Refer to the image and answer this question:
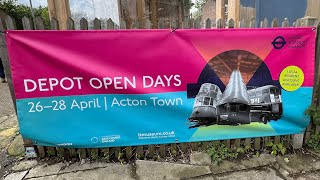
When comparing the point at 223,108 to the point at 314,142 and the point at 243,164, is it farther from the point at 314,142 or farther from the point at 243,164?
the point at 314,142

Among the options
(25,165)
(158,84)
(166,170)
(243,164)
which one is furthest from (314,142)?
(25,165)

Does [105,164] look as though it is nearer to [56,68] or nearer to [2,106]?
[56,68]

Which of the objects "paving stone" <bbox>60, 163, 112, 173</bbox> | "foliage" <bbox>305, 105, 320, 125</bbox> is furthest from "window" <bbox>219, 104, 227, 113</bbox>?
"paving stone" <bbox>60, 163, 112, 173</bbox>

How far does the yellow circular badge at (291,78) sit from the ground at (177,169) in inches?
32.5

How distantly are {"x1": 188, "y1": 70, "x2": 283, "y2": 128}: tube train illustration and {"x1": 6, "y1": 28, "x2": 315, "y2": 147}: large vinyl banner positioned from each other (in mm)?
11

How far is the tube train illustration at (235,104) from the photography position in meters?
2.52

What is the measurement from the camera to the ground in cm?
236

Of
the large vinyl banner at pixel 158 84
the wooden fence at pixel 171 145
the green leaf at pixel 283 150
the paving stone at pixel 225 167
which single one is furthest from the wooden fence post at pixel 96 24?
the green leaf at pixel 283 150

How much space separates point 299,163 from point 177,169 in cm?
137

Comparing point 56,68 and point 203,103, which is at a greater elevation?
point 56,68

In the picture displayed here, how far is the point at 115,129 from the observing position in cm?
251

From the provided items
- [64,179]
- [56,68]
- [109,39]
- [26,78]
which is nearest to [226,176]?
[64,179]

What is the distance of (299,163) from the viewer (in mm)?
2545

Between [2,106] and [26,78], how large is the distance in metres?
3.29
